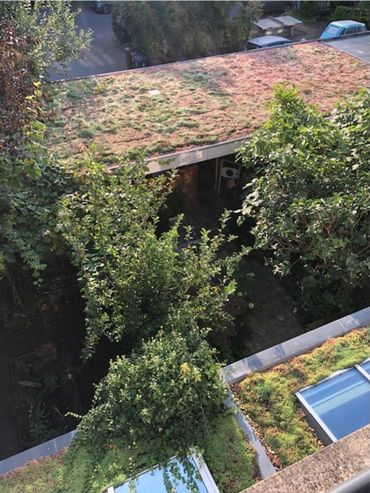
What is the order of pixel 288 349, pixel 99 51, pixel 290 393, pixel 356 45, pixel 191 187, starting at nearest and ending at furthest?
1. pixel 290 393
2. pixel 288 349
3. pixel 191 187
4. pixel 356 45
5. pixel 99 51

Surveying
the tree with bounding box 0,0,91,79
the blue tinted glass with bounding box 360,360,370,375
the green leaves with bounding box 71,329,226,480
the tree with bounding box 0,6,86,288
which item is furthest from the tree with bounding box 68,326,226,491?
the tree with bounding box 0,0,91,79

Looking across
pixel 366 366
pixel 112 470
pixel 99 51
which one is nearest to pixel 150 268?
pixel 112 470

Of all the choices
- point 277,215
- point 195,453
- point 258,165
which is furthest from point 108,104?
point 195,453

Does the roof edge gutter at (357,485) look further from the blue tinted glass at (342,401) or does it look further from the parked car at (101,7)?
the parked car at (101,7)

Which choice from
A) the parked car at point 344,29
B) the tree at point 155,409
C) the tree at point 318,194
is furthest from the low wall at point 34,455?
the parked car at point 344,29

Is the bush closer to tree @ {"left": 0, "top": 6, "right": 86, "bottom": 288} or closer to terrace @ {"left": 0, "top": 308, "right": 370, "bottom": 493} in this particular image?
tree @ {"left": 0, "top": 6, "right": 86, "bottom": 288}

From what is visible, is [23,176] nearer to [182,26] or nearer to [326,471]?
[326,471]
